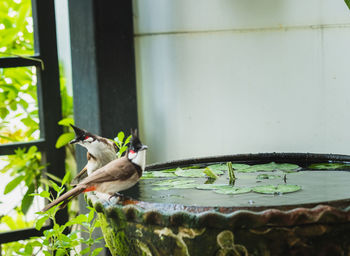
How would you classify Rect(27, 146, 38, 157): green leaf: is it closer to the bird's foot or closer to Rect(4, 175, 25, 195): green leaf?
Rect(4, 175, 25, 195): green leaf

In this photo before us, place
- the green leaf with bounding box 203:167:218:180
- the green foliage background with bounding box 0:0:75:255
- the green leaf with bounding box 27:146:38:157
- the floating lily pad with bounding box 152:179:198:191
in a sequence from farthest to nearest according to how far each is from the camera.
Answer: the green foliage background with bounding box 0:0:75:255 → the green leaf with bounding box 27:146:38:157 → the green leaf with bounding box 203:167:218:180 → the floating lily pad with bounding box 152:179:198:191

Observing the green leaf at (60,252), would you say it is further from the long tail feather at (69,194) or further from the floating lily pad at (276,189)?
the floating lily pad at (276,189)

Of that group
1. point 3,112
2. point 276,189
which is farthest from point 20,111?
point 276,189

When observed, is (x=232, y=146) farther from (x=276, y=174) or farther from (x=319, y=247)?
(x=319, y=247)

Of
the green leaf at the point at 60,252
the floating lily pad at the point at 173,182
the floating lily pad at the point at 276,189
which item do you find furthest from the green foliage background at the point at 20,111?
the floating lily pad at the point at 276,189

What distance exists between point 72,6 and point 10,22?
679mm

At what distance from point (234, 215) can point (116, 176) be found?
1.20 feet

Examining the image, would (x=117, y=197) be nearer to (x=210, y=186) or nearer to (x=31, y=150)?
(x=210, y=186)

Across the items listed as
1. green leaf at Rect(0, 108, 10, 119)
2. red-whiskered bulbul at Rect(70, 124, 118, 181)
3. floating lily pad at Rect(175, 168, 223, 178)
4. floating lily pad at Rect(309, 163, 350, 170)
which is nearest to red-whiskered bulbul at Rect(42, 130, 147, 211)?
red-whiskered bulbul at Rect(70, 124, 118, 181)

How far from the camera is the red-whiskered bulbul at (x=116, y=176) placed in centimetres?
149

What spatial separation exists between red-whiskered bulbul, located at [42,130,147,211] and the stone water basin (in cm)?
5

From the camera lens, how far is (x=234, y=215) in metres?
1.25

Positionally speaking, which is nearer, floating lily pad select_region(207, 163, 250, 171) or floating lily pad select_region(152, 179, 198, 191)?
floating lily pad select_region(152, 179, 198, 191)

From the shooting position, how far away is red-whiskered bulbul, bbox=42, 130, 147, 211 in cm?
149
